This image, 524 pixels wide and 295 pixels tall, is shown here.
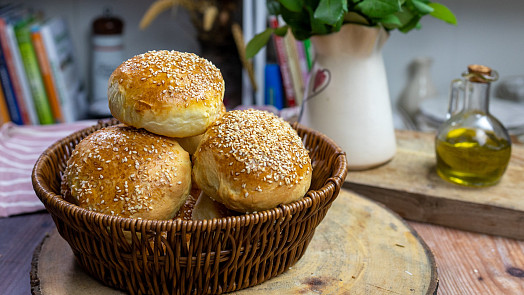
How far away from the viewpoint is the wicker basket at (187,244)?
647 mm

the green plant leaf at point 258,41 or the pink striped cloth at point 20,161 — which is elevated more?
the green plant leaf at point 258,41

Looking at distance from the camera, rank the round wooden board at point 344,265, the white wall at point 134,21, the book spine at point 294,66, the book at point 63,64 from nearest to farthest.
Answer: the round wooden board at point 344,265
the book spine at point 294,66
the book at point 63,64
the white wall at point 134,21

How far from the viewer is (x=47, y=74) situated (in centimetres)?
208

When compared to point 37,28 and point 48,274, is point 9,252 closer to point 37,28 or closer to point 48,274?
point 48,274

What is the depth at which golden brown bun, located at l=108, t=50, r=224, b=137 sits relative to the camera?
73cm

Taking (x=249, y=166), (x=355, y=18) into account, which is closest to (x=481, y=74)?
(x=355, y=18)

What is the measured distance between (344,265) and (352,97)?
43 centimetres

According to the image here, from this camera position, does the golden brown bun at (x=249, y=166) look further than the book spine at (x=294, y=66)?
No

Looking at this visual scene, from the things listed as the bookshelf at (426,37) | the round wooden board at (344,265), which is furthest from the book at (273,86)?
the round wooden board at (344,265)

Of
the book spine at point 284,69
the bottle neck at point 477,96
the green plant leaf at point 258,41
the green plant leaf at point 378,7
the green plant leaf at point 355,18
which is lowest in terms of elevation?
the book spine at point 284,69

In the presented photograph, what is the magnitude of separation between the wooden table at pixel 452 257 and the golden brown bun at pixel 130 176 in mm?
241

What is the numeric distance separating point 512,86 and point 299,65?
0.99m

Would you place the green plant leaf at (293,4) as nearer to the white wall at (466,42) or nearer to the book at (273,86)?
the book at (273,86)

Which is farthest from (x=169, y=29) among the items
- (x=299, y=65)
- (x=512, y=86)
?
(x=512, y=86)
